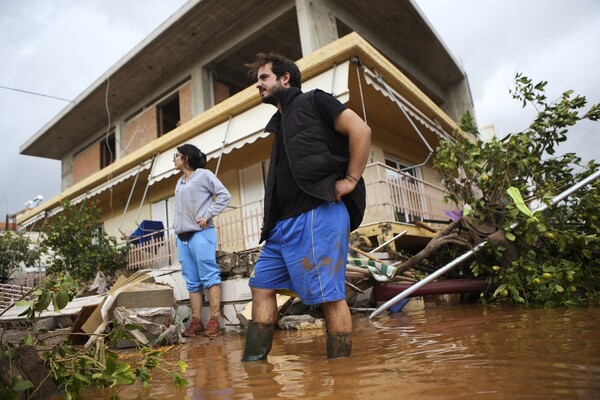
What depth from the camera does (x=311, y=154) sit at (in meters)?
2.15

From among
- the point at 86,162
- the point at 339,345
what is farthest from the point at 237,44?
the point at 339,345

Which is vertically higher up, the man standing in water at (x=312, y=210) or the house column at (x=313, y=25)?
the house column at (x=313, y=25)

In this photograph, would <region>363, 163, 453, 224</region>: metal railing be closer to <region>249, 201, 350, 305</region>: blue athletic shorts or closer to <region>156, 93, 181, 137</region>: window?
<region>249, 201, 350, 305</region>: blue athletic shorts

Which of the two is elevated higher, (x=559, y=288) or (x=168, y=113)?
(x=168, y=113)

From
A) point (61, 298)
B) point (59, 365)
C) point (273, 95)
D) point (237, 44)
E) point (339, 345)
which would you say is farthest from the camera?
point (237, 44)

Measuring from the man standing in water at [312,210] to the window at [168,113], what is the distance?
448 inches

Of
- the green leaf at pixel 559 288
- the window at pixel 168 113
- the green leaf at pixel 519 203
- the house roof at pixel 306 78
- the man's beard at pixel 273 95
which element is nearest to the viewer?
the man's beard at pixel 273 95

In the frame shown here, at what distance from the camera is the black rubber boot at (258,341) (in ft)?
7.36

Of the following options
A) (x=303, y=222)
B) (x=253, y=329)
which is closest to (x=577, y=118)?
(x=303, y=222)

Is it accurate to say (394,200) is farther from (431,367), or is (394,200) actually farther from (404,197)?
(431,367)

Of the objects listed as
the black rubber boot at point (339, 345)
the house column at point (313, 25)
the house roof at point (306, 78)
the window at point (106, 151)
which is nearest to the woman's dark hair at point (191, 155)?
the black rubber boot at point (339, 345)

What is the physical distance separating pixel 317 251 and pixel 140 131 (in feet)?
46.0

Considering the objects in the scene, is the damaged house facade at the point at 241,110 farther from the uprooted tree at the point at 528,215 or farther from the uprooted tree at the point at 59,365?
the uprooted tree at the point at 59,365

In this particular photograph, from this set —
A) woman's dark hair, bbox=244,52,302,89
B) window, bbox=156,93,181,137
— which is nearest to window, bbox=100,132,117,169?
window, bbox=156,93,181,137
